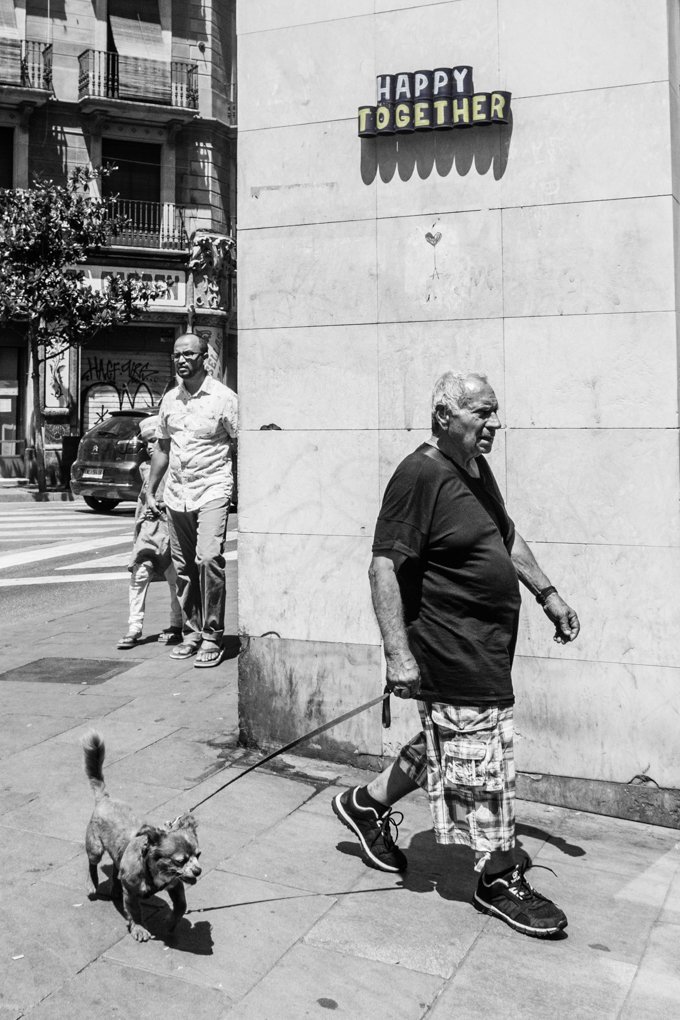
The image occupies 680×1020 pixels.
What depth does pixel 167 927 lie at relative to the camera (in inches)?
138

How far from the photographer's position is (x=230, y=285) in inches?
1264

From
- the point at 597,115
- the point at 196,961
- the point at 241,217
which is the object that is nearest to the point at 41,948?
the point at 196,961

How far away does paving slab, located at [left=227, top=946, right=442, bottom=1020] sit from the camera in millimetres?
3111

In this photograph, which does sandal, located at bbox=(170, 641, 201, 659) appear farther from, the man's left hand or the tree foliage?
the tree foliage

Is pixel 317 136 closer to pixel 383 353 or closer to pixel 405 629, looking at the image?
pixel 383 353

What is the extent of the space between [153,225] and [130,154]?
2.08 m

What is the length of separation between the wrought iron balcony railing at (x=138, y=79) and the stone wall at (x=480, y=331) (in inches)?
1077

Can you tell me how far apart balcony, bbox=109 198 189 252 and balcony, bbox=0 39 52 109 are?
3412 millimetres

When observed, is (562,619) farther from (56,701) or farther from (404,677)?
(56,701)

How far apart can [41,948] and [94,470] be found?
15.5 m

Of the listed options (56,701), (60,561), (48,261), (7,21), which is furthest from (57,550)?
(7,21)

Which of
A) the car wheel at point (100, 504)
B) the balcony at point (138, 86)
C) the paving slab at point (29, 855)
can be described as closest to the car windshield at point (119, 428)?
the car wheel at point (100, 504)

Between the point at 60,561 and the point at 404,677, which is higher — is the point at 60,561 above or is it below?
below

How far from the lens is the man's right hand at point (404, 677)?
3.59 metres
